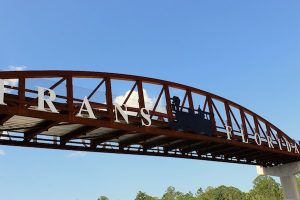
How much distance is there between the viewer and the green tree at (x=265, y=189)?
144m

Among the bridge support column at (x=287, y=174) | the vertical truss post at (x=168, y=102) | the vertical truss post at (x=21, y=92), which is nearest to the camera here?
the vertical truss post at (x=21, y=92)

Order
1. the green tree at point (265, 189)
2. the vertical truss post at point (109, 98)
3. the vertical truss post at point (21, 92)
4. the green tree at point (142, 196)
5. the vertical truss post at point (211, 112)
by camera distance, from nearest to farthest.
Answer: the vertical truss post at point (21, 92)
the vertical truss post at point (109, 98)
the vertical truss post at point (211, 112)
the green tree at point (265, 189)
the green tree at point (142, 196)

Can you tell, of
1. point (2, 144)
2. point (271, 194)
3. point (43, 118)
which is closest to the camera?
point (43, 118)

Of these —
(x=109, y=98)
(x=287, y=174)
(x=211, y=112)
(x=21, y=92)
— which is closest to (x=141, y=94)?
(x=109, y=98)

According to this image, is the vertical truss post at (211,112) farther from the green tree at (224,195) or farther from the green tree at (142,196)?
the green tree at (224,195)

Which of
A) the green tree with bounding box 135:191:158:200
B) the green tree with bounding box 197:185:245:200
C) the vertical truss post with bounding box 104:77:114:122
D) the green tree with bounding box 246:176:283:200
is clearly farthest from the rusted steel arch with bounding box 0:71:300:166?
the green tree with bounding box 197:185:245:200

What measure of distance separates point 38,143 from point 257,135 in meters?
24.9

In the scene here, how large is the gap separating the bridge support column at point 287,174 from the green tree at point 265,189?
9320 centimetres

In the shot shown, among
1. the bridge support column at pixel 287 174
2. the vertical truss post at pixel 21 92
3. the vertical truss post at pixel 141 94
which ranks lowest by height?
the bridge support column at pixel 287 174

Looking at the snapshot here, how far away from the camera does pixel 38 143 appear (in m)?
26.8

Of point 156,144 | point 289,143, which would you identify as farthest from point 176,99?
point 289,143

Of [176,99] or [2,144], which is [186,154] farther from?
[2,144]

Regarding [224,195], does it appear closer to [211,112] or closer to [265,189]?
[265,189]

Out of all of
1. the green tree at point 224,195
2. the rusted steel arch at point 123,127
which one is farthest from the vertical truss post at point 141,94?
the green tree at point 224,195
